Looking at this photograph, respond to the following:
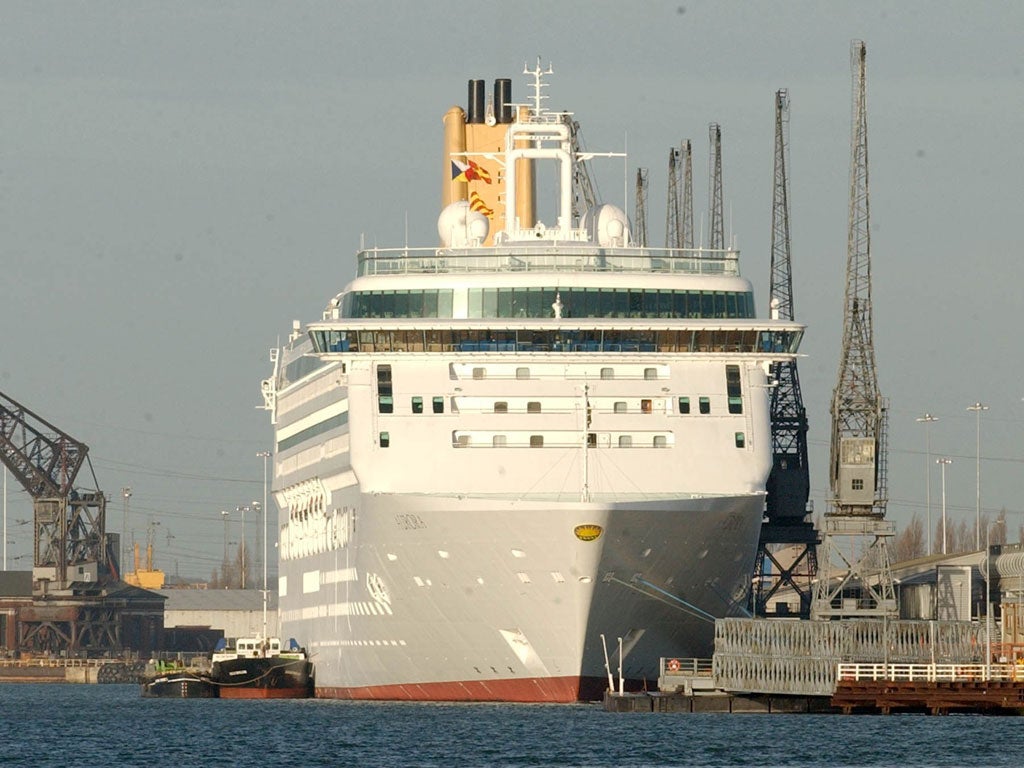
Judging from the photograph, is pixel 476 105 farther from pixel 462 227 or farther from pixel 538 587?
pixel 538 587

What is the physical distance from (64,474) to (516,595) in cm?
11459

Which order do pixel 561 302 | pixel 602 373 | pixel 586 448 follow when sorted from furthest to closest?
pixel 561 302 → pixel 602 373 → pixel 586 448

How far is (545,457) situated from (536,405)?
5.82 ft

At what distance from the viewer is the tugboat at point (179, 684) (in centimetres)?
11412

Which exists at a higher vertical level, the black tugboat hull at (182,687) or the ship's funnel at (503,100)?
the ship's funnel at (503,100)

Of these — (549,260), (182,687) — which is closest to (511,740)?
(549,260)

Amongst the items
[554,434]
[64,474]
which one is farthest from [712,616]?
[64,474]

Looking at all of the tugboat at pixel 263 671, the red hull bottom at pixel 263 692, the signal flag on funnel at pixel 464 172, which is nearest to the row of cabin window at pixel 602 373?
the signal flag on funnel at pixel 464 172

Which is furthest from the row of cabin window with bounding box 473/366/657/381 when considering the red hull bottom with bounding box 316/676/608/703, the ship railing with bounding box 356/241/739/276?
the red hull bottom with bounding box 316/676/608/703

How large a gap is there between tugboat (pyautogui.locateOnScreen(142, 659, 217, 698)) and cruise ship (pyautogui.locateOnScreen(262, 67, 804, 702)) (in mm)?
31558

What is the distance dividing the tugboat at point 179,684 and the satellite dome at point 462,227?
3356 cm

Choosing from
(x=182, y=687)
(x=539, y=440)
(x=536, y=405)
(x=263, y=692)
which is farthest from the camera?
(x=182, y=687)

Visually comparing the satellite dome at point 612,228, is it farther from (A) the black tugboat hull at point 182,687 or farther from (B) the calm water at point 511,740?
(A) the black tugboat hull at point 182,687

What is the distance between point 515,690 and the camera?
255 feet
